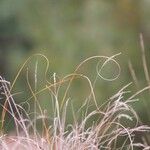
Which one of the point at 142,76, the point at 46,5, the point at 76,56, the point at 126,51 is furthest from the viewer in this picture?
the point at 46,5

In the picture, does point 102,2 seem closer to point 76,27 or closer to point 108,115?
point 76,27

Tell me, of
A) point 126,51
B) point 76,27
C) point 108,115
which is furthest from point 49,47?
point 108,115

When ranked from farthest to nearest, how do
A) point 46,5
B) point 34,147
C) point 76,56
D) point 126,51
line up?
point 46,5 → point 76,56 → point 126,51 → point 34,147

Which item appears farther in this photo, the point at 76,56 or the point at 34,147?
the point at 76,56

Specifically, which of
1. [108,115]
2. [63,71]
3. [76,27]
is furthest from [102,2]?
[108,115]

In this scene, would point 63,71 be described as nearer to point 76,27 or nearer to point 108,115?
point 76,27

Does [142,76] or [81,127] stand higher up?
[81,127]
